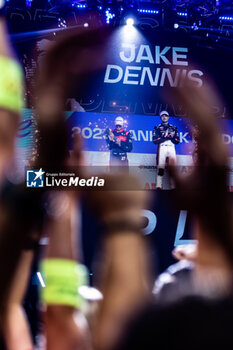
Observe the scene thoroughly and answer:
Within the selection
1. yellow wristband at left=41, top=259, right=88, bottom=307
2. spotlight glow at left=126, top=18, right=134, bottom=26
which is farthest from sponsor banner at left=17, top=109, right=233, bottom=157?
yellow wristband at left=41, top=259, right=88, bottom=307

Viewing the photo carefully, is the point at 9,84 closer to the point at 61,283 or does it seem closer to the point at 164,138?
the point at 61,283

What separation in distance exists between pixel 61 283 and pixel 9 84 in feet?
0.80

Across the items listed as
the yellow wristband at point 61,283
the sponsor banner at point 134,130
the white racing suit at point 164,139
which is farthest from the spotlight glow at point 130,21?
the yellow wristband at point 61,283

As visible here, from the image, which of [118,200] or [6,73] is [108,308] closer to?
[118,200]

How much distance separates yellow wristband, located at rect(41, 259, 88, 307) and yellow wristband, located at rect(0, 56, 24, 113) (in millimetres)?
199

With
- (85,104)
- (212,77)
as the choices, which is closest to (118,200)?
(85,104)

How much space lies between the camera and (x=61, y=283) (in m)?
0.51

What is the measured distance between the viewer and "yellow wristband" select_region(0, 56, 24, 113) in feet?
1.43

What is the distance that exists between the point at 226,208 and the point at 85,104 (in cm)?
557

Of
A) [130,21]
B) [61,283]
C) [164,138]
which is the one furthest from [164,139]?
[61,283]

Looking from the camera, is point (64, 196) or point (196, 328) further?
point (64, 196)

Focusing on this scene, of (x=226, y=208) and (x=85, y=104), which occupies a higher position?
(x=85, y=104)

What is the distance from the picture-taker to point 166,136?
599 cm

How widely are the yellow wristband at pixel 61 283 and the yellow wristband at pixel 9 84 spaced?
0.20 metres
